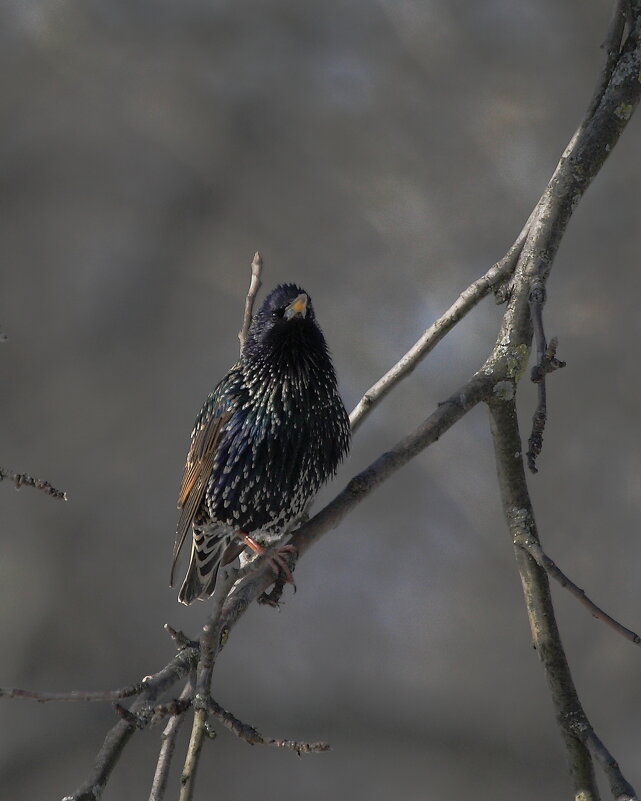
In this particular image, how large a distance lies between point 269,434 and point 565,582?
395 mm

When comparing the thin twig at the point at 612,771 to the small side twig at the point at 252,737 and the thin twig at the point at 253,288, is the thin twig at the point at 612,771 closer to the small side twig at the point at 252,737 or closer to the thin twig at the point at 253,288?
the small side twig at the point at 252,737

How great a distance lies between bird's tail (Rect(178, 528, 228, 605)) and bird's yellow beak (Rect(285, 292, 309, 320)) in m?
0.31

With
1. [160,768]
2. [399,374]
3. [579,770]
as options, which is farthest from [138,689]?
[399,374]

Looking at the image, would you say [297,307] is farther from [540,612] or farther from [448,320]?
[540,612]

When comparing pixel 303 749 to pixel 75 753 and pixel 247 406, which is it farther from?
pixel 75 753

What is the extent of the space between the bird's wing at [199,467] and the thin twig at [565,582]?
0.37m

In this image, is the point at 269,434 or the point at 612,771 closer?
the point at 612,771

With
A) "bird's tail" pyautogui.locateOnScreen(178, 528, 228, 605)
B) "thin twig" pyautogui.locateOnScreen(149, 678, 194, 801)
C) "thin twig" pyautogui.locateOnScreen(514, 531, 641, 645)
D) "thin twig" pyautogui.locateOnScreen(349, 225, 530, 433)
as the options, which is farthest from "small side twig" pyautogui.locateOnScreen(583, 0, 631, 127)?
"thin twig" pyautogui.locateOnScreen(149, 678, 194, 801)

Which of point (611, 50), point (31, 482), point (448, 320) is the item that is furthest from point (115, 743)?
point (611, 50)

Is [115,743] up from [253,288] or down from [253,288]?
down

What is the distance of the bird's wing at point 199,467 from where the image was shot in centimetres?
107

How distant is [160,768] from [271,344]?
516mm

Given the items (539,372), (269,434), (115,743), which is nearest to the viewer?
(115,743)

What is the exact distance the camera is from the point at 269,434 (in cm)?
103
